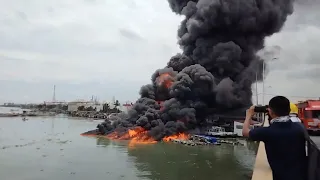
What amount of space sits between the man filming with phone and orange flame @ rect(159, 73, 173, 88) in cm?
6245

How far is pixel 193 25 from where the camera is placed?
213 ft

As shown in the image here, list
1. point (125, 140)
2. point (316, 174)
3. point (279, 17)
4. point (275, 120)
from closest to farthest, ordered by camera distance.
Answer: point (275, 120) → point (316, 174) → point (125, 140) → point (279, 17)

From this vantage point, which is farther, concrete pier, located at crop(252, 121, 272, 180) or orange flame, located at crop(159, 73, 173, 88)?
orange flame, located at crop(159, 73, 173, 88)

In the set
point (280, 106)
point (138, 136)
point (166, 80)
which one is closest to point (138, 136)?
point (138, 136)

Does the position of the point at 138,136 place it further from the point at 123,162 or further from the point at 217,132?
the point at 123,162

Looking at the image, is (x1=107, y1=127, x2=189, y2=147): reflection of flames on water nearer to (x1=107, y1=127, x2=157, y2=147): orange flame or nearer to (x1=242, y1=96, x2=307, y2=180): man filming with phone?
(x1=107, y1=127, x2=157, y2=147): orange flame

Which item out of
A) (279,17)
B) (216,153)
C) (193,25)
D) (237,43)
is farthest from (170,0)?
(216,153)

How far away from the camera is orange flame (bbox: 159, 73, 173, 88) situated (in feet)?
222

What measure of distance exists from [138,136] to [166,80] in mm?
14356

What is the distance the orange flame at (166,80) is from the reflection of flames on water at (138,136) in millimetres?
11575

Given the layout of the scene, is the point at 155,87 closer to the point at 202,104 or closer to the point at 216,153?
the point at 202,104

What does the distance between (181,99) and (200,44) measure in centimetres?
1163

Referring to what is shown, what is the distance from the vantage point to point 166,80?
225 feet

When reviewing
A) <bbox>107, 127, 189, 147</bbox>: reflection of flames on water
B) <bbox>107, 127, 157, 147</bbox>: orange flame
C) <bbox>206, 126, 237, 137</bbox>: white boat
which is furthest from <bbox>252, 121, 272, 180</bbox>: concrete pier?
<bbox>206, 126, 237, 137</bbox>: white boat
